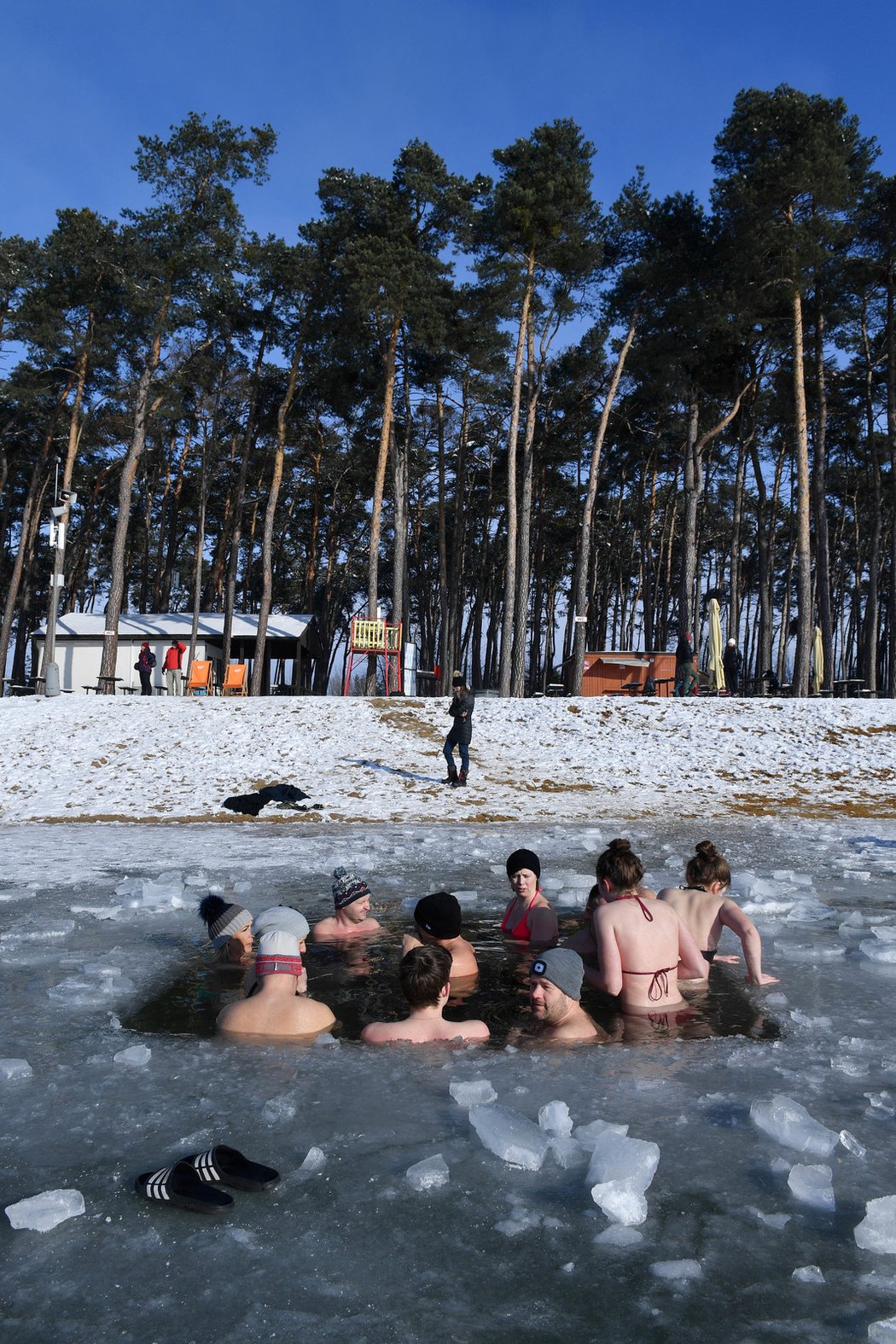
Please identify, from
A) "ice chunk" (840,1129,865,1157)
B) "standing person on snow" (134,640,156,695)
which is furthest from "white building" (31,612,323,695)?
"ice chunk" (840,1129,865,1157)

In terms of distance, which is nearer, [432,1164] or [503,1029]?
[432,1164]

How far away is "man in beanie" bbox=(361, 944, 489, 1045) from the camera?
4.16 meters

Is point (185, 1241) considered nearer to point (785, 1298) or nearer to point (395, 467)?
point (785, 1298)

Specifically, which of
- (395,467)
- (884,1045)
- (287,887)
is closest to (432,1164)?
(884,1045)

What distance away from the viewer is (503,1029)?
4426 millimetres

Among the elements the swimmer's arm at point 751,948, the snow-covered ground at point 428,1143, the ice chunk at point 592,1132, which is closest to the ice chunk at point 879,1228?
the snow-covered ground at point 428,1143

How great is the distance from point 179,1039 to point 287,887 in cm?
359

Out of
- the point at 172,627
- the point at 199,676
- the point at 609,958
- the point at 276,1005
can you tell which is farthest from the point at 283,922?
the point at 172,627

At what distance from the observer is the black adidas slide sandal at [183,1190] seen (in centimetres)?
255

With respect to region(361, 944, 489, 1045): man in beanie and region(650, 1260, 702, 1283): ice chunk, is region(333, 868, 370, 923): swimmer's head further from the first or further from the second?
region(650, 1260, 702, 1283): ice chunk

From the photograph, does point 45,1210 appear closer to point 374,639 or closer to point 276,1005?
point 276,1005

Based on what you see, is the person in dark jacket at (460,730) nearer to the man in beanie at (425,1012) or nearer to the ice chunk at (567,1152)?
the man in beanie at (425,1012)

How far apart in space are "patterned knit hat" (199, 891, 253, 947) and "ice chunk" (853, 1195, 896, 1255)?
3.80 metres

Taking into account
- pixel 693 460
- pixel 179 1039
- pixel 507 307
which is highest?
pixel 507 307
